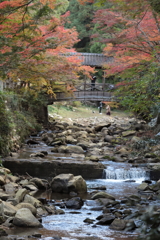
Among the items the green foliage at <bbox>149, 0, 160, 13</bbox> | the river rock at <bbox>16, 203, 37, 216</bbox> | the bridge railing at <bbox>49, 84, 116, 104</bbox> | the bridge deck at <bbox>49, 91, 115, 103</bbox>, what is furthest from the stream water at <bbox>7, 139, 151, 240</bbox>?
the bridge deck at <bbox>49, 91, 115, 103</bbox>

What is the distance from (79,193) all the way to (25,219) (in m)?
2.50

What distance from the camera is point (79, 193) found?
24.7 feet

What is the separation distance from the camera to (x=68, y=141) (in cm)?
1398

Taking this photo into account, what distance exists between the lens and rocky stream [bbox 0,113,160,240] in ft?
16.7

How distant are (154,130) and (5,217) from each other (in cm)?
992

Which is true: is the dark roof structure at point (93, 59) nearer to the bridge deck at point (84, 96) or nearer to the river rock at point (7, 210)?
the bridge deck at point (84, 96)

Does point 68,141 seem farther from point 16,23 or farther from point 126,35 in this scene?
point 16,23

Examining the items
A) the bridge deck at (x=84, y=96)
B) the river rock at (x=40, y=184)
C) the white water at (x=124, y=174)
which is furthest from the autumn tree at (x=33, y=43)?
the white water at (x=124, y=174)

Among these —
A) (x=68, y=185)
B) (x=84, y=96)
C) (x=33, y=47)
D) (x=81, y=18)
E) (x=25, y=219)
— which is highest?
(x=81, y=18)

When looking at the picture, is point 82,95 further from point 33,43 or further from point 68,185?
point 68,185

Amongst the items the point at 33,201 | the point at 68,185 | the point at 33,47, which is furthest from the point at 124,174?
the point at 33,47

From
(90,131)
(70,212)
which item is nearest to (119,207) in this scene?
(70,212)

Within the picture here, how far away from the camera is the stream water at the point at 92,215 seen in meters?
4.95

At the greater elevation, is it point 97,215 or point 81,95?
point 81,95
